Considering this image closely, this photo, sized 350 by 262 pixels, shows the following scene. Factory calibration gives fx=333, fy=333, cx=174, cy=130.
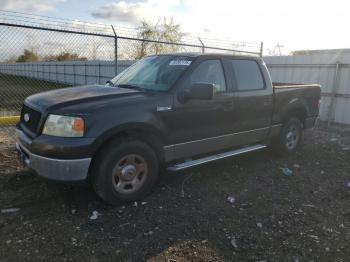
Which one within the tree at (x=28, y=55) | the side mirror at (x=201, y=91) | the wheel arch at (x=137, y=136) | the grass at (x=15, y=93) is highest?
the tree at (x=28, y=55)

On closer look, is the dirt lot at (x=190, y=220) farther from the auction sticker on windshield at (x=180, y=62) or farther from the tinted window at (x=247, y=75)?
the auction sticker on windshield at (x=180, y=62)

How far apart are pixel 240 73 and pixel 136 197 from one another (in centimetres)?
259

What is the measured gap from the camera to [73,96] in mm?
4082

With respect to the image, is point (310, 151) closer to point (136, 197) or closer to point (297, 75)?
point (136, 197)

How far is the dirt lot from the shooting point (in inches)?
127

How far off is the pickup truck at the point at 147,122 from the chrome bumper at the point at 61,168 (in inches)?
0.4

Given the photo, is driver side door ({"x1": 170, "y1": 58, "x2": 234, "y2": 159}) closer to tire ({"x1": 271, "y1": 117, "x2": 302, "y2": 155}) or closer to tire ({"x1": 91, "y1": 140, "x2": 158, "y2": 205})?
tire ({"x1": 91, "y1": 140, "x2": 158, "y2": 205})

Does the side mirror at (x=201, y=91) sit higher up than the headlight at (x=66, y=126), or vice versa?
the side mirror at (x=201, y=91)

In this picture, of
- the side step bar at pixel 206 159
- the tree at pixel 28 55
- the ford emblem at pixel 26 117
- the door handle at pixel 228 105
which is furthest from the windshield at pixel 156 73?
the tree at pixel 28 55

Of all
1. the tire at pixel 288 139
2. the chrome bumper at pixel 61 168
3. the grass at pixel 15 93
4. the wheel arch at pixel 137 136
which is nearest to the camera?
the chrome bumper at pixel 61 168

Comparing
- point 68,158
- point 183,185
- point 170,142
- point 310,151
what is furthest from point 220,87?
point 310,151

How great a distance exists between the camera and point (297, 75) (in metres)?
11.4

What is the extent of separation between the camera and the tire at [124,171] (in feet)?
12.5

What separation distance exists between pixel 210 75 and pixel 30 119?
2504mm
